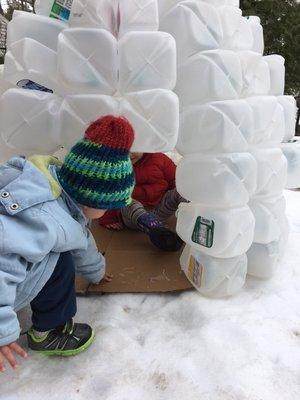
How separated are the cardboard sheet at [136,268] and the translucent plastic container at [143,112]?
1.65ft

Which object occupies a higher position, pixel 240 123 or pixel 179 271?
pixel 240 123

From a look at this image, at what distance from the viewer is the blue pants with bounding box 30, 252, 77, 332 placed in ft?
3.49

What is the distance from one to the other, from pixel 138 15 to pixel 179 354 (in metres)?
1.01

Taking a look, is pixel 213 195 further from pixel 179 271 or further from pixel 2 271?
pixel 2 271

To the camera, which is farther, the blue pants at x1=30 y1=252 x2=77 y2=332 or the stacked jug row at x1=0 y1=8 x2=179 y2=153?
the stacked jug row at x1=0 y1=8 x2=179 y2=153

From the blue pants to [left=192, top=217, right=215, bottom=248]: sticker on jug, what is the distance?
1.49ft

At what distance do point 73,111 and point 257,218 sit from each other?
29.2 inches

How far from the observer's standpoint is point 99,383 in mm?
1011

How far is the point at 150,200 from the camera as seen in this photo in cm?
207

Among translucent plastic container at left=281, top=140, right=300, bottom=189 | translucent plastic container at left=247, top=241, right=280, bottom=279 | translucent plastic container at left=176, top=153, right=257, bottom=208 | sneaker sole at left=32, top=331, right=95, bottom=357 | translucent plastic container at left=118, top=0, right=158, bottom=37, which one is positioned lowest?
sneaker sole at left=32, top=331, right=95, bottom=357

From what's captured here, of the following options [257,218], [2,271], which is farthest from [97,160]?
[257,218]

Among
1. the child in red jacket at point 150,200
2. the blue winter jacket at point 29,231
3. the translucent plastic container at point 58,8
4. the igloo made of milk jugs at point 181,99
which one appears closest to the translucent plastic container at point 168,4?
the igloo made of milk jugs at point 181,99

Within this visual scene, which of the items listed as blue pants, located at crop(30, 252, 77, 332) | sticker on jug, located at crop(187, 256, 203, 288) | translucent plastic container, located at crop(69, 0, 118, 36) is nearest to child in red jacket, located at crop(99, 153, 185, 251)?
sticker on jug, located at crop(187, 256, 203, 288)

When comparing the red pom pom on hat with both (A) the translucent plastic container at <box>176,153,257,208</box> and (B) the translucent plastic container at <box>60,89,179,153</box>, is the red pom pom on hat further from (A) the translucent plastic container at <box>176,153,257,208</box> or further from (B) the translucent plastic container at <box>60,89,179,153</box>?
(A) the translucent plastic container at <box>176,153,257,208</box>
